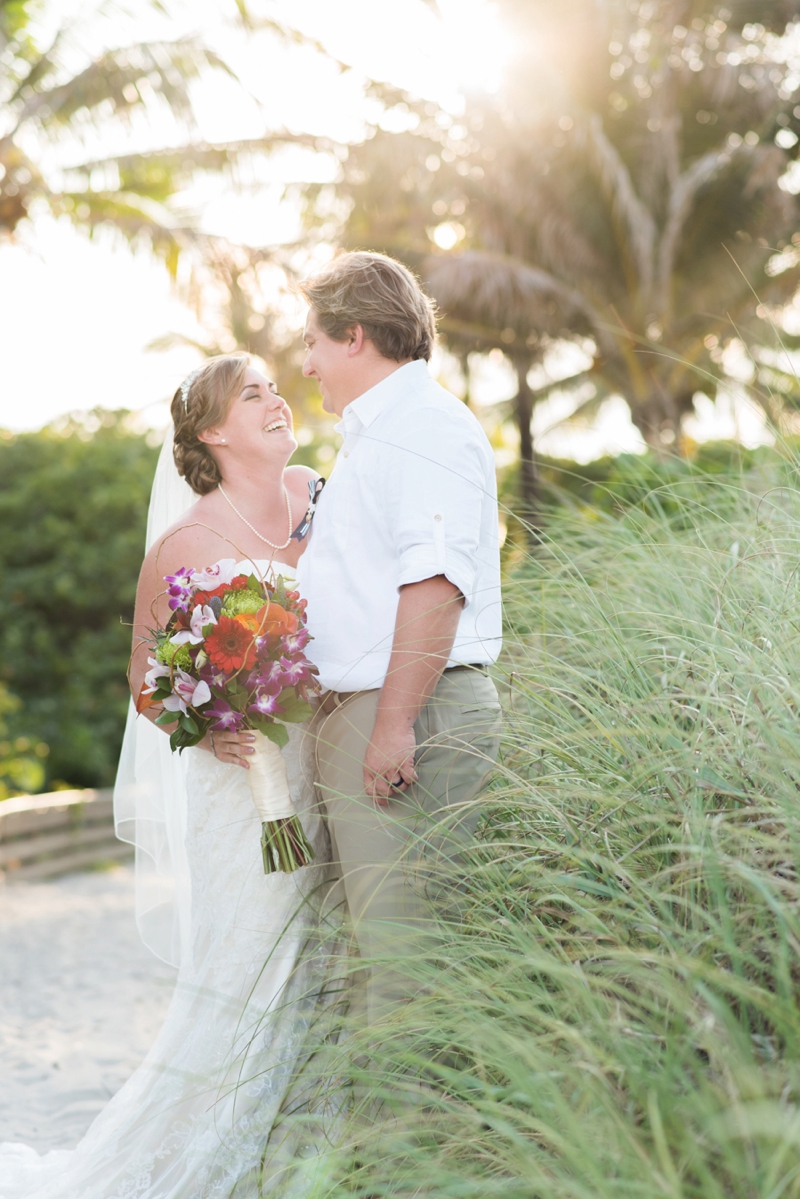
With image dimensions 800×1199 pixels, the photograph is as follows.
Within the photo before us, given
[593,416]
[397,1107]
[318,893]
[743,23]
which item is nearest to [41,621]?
[318,893]

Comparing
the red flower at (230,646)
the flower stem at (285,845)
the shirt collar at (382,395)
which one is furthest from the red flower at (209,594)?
the flower stem at (285,845)

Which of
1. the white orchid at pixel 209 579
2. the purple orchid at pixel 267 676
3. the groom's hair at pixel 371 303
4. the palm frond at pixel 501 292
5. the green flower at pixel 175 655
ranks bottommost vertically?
the purple orchid at pixel 267 676

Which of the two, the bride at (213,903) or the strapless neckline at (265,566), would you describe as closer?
the bride at (213,903)

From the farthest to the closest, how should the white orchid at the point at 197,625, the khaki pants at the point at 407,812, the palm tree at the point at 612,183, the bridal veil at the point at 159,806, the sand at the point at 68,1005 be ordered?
the palm tree at the point at 612,183, the sand at the point at 68,1005, the bridal veil at the point at 159,806, the white orchid at the point at 197,625, the khaki pants at the point at 407,812

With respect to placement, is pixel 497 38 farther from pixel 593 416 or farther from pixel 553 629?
pixel 593 416

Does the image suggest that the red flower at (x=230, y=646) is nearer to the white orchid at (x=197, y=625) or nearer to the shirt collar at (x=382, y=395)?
the white orchid at (x=197, y=625)

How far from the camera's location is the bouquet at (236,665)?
2.84 meters

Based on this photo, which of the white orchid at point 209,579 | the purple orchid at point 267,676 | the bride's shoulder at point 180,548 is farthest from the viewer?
the bride's shoulder at point 180,548

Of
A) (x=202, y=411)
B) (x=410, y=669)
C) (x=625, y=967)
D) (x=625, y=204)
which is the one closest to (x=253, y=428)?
(x=202, y=411)

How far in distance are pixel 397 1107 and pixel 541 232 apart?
38.8 feet

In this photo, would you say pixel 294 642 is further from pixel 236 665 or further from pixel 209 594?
pixel 209 594

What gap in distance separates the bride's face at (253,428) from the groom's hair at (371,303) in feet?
2.58

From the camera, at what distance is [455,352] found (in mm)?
Answer: 14938

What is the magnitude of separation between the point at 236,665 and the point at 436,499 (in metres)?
0.70
